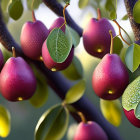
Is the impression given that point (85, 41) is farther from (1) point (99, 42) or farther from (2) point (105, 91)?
(2) point (105, 91)

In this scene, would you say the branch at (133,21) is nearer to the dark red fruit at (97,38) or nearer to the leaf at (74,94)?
the dark red fruit at (97,38)

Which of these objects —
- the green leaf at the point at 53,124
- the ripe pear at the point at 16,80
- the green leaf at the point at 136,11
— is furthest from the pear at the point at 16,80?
the green leaf at the point at 136,11

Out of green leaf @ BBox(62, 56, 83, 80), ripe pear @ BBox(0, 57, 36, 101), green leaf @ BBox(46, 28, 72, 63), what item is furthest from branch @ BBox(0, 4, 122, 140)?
green leaf @ BBox(46, 28, 72, 63)

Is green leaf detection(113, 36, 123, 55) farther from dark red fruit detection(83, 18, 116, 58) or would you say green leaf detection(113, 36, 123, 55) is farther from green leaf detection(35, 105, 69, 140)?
green leaf detection(35, 105, 69, 140)

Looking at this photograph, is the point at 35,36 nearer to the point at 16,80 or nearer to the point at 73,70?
the point at 16,80

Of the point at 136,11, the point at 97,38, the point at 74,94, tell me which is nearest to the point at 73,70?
the point at 74,94

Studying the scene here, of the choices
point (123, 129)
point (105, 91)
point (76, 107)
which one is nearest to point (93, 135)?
point (76, 107)
